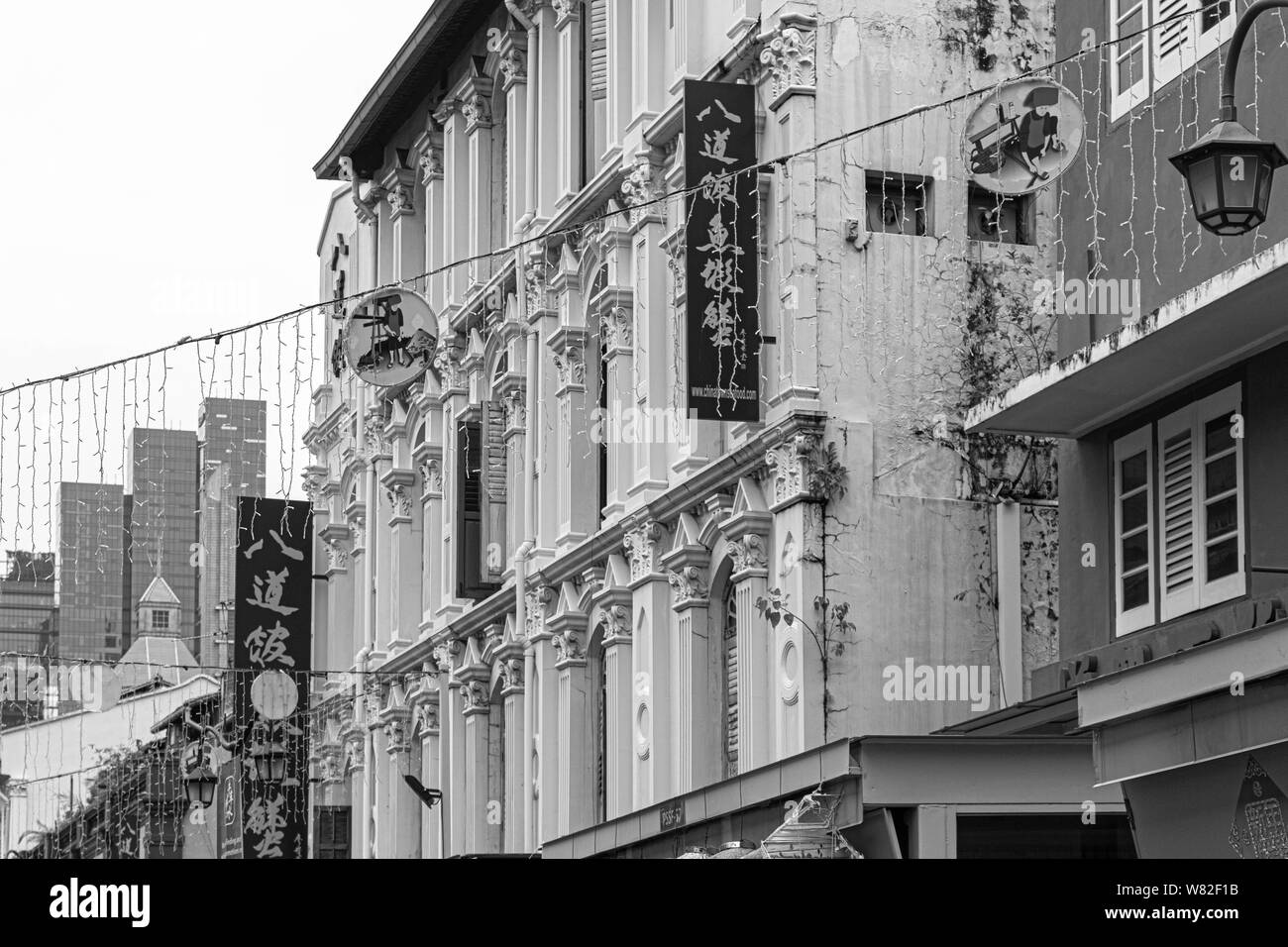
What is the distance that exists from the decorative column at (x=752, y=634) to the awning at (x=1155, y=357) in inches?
230

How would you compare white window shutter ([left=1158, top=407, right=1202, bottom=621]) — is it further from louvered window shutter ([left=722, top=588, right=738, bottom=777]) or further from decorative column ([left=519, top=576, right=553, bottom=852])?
decorative column ([left=519, top=576, right=553, bottom=852])

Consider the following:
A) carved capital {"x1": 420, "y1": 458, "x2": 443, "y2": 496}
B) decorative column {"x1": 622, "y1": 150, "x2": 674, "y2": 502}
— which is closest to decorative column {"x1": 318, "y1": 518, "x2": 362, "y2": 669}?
carved capital {"x1": 420, "y1": 458, "x2": 443, "y2": 496}

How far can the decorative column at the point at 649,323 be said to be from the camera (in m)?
30.5

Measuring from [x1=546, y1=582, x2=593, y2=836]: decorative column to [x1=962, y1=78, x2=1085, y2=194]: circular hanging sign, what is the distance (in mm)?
13783

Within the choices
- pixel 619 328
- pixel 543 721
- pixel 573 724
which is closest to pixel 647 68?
pixel 619 328

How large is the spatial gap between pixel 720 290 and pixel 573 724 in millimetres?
8851

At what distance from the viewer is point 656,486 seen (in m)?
30.4

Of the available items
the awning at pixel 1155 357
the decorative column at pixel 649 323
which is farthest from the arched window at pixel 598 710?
the awning at pixel 1155 357

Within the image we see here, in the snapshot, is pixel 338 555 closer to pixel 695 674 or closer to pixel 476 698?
pixel 476 698

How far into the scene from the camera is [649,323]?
30578 mm

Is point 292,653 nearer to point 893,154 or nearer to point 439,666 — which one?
point 439,666

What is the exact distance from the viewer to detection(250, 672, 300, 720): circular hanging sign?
44812 mm

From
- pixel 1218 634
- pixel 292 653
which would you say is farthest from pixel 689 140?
pixel 292 653

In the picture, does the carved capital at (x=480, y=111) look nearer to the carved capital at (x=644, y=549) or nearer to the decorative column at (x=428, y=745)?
the decorative column at (x=428, y=745)
